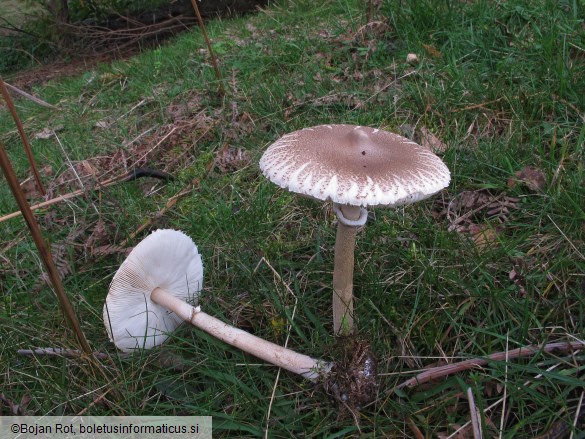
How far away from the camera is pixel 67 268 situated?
322 cm

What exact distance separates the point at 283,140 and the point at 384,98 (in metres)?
2.30

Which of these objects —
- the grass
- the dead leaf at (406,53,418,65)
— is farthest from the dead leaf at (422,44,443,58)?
the dead leaf at (406,53,418,65)

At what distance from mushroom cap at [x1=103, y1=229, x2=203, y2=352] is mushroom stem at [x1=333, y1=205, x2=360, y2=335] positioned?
0.93 metres

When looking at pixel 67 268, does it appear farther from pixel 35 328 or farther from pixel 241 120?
pixel 241 120

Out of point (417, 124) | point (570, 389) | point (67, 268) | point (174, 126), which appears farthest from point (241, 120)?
point (570, 389)

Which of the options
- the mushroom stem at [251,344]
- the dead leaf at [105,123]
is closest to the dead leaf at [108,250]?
the mushroom stem at [251,344]

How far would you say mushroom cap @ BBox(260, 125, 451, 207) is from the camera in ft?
6.32

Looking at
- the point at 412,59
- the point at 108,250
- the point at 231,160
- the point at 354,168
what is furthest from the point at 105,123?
the point at 354,168

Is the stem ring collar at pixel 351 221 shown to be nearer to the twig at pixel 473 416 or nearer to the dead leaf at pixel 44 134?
the twig at pixel 473 416

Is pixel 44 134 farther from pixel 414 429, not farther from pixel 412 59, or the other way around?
pixel 414 429

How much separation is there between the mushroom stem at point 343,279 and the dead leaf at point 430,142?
154 centimetres

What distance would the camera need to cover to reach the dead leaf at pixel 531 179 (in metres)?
3.08

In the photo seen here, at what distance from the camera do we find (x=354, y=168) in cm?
206

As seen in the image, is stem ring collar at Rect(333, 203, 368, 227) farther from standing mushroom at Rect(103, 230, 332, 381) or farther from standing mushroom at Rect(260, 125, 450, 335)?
standing mushroom at Rect(103, 230, 332, 381)
